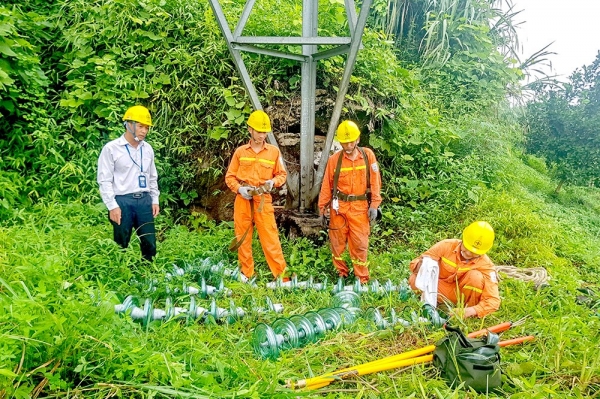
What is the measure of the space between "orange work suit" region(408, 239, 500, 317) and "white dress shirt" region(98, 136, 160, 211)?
2536 millimetres

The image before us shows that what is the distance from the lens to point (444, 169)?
6.19 meters

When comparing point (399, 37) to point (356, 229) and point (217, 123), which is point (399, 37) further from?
point (356, 229)

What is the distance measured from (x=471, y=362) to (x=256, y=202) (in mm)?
2469

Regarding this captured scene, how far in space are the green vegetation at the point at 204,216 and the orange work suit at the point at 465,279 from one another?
0.19 metres

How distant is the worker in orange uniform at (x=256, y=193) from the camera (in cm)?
415

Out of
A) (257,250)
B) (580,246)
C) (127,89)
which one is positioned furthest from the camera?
(127,89)

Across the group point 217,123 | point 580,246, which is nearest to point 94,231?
point 217,123

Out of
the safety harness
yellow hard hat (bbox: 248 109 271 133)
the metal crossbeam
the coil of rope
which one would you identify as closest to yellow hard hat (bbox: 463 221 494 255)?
the coil of rope

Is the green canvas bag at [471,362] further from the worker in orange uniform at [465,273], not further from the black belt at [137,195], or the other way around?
the black belt at [137,195]

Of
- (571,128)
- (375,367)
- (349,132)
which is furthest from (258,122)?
(571,128)

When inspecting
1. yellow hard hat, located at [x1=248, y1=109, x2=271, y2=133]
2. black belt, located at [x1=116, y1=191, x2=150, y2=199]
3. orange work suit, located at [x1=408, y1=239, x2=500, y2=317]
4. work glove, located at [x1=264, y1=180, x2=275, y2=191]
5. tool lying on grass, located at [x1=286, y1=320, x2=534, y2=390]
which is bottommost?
tool lying on grass, located at [x1=286, y1=320, x2=534, y2=390]

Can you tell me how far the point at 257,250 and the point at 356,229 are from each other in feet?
3.96

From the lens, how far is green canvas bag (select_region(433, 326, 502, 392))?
237 centimetres

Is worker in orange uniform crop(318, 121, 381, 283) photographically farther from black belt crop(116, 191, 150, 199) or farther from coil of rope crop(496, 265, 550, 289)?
black belt crop(116, 191, 150, 199)
